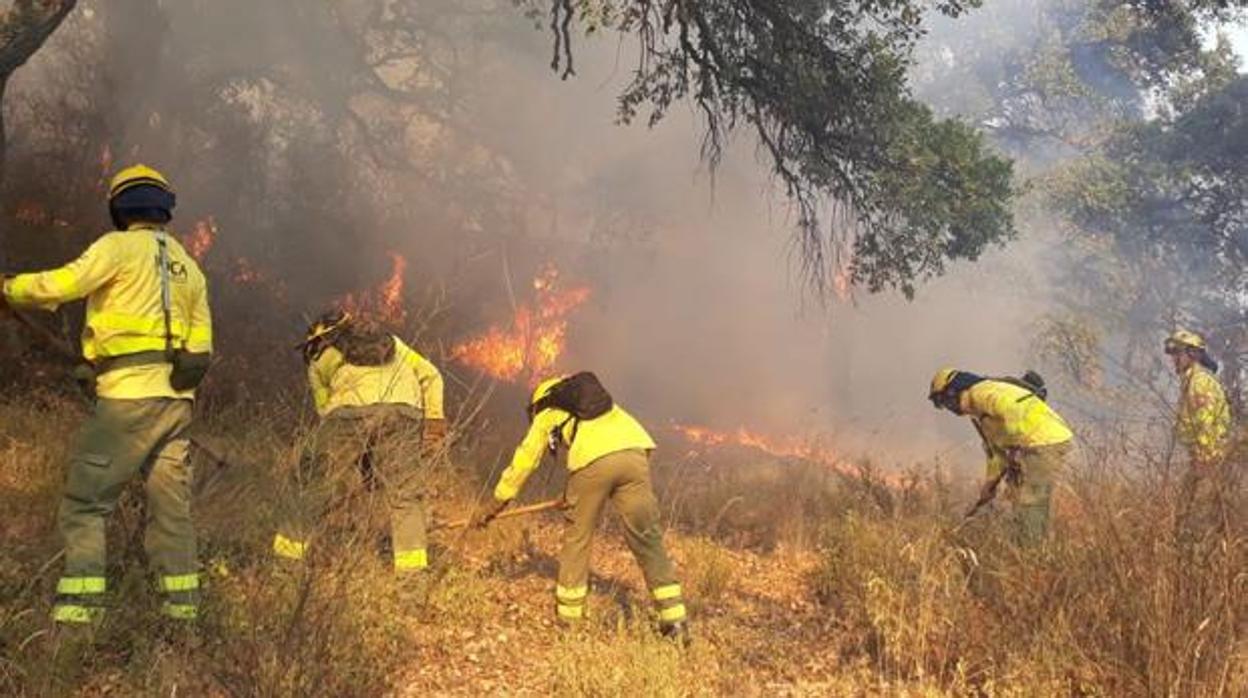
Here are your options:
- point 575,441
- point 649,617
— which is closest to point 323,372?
point 575,441

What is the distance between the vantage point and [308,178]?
1516 centimetres

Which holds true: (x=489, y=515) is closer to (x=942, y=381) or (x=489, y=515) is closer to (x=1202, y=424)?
(x=1202, y=424)

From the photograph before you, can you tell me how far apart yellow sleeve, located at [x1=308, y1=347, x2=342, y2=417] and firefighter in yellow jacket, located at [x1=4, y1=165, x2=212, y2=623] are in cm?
122

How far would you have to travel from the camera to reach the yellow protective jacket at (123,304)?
3.61 meters

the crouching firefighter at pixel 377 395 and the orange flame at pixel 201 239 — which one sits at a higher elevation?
the orange flame at pixel 201 239

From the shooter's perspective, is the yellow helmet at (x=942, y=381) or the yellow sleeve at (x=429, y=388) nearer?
the yellow sleeve at (x=429, y=388)

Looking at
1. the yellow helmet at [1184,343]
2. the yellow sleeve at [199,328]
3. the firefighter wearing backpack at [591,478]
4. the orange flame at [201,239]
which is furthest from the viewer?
the orange flame at [201,239]

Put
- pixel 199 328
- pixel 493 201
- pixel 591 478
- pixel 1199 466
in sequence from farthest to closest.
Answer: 1. pixel 493 201
2. pixel 591 478
3. pixel 199 328
4. pixel 1199 466

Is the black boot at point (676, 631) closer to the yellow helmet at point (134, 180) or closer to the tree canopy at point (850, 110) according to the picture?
the yellow helmet at point (134, 180)

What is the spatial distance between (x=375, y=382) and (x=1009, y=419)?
14.2 ft

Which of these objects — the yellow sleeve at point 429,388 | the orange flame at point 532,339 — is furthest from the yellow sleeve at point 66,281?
the orange flame at point 532,339

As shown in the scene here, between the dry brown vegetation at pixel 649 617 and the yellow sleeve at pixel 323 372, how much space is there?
680 millimetres

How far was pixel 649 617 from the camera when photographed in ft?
17.0

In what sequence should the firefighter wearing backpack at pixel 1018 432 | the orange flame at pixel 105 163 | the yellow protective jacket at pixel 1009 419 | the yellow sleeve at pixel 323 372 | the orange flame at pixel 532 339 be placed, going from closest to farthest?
1. the yellow sleeve at pixel 323 372
2. the firefighter wearing backpack at pixel 1018 432
3. the yellow protective jacket at pixel 1009 419
4. the orange flame at pixel 105 163
5. the orange flame at pixel 532 339
